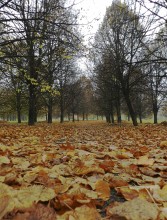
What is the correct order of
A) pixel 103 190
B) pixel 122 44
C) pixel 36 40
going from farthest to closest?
1. pixel 122 44
2. pixel 36 40
3. pixel 103 190

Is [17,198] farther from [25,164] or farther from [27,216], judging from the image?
[25,164]

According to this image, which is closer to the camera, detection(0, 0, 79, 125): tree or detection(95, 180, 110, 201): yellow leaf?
detection(95, 180, 110, 201): yellow leaf

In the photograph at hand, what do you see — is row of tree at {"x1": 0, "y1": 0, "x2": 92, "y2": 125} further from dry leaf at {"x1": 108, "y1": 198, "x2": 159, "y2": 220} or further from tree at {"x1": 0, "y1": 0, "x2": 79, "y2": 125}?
dry leaf at {"x1": 108, "y1": 198, "x2": 159, "y2": 220}

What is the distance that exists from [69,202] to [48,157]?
1.47 metres

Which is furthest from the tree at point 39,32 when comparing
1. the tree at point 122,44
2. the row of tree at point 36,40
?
the tree at point 122,44

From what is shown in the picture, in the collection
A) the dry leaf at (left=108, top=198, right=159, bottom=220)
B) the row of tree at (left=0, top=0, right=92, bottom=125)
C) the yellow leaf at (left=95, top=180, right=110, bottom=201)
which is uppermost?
the row of tree at (left=0, top=0, right=92, bottom=125)

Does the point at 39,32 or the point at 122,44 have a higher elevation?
the point at 122,44

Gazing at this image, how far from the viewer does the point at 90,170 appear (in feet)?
6.05

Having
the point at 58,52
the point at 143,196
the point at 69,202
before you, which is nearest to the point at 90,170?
the point at 143,196

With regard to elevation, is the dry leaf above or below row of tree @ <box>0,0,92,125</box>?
below

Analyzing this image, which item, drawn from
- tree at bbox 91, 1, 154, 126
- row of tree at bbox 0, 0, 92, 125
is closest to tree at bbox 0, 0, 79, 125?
row of tree at bbox 0, 0, 92, 125

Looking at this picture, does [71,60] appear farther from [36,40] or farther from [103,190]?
[103,190]

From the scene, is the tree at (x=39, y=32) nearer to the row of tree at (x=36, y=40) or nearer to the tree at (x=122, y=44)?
the row of tree at (x=36, y=40)

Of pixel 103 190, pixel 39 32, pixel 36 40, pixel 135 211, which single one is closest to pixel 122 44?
pixel 36 40
